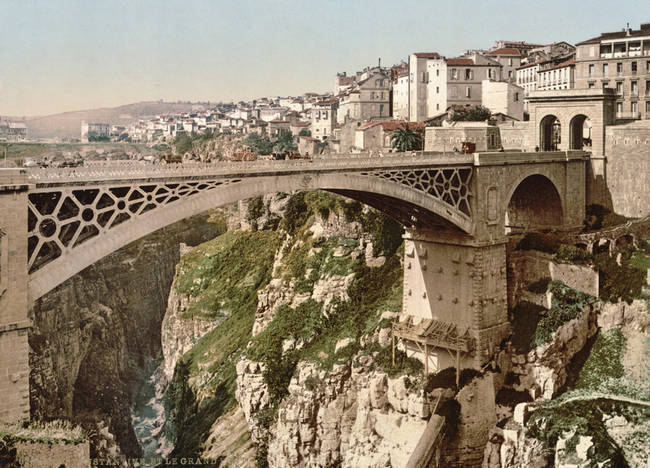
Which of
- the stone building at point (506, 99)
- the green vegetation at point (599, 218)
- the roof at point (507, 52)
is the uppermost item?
the roof at point (507, 52)

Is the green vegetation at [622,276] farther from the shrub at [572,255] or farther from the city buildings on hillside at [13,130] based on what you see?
the city buildings on hillside at [13,130]

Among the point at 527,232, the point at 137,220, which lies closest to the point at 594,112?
the point at 527,232

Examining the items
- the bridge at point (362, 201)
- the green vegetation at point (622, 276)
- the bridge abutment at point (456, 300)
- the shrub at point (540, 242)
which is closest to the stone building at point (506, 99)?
the bridge at point (362, 201)

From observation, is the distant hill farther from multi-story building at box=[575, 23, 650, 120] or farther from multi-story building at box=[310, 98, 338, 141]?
multi-story building at box=[575, 23, 650, 120]

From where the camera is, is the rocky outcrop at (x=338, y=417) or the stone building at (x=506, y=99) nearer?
the rocky outcrop at (x=338, y=417)

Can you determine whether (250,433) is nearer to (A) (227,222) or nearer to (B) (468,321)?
(B) (468,321)

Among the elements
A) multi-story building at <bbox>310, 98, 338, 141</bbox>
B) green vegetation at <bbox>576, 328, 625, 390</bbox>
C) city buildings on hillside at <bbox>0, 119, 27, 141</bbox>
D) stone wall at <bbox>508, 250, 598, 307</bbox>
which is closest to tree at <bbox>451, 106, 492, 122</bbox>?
stone wall at <bbox>508, 250, 598, 307</bbox>

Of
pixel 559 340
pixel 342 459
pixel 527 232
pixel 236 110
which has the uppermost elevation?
pixel 236 110
